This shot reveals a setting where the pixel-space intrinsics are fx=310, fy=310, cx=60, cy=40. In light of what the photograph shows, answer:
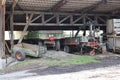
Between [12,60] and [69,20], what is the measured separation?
729 cm

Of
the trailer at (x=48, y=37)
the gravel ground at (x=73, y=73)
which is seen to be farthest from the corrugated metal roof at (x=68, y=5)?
the gravel ground at (x=73, y=73)

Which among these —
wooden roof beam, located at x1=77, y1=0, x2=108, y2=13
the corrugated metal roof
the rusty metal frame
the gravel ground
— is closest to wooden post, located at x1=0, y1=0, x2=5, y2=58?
the corrugated metal roof

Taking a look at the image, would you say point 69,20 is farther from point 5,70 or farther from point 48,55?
point 5,70

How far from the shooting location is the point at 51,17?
70.1ft

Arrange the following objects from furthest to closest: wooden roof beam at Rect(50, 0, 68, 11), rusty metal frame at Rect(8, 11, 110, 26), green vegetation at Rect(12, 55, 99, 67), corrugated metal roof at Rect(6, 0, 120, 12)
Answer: rusty metal frame at Rect(8, 11, 110, 26) → wooden roof beam at Rect(50, 0, 68, 11) → corrugated metal roof at Rect(6, 0, 120, 12) → green vegetation at Rect(12, 55, 99, 67)

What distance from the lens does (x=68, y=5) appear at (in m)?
19.3

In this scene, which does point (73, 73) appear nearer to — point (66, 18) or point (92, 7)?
point (92, 7)

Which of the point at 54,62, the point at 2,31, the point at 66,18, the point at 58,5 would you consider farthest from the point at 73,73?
the point at 66,18

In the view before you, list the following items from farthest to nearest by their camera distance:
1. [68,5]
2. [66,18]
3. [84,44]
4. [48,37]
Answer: [66,18] < [48,37] < [84,44] < [68,5]

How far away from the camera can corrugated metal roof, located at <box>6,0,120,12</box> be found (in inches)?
721

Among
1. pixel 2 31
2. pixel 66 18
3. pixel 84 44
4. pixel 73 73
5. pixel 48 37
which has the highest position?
pixel 66 18

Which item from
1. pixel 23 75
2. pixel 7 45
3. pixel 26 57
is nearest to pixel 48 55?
pixel 26 57

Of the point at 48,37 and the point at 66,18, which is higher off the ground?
the point at 66,18

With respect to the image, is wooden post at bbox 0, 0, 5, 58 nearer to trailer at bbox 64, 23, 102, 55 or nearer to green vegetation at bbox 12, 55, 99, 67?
green vegetation at bbox 12, 55, 99, 67
